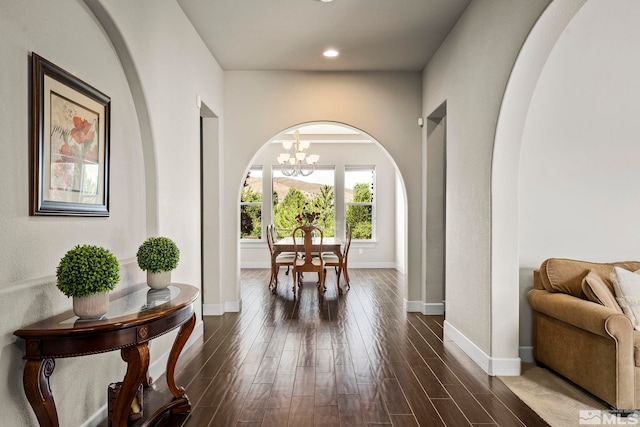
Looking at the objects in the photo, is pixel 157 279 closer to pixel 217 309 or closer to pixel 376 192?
pixel 217 309

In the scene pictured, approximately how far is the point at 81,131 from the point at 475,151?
9.23ft

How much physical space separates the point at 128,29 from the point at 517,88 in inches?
102

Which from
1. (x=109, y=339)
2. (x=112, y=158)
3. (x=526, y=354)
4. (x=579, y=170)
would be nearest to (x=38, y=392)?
(x=109, y=339)

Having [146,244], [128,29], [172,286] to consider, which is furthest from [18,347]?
[128,29]

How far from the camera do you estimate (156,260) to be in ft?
7.74

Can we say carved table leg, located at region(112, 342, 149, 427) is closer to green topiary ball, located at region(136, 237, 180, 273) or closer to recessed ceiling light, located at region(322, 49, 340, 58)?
green topiary ball, located at region(136, 237, 180, 273)

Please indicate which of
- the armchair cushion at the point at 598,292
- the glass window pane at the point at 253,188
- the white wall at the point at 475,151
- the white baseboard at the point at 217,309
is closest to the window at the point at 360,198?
the glass window pane at the point at 253,188

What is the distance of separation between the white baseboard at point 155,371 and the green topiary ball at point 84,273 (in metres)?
0.94

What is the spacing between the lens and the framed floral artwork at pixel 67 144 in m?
1.85

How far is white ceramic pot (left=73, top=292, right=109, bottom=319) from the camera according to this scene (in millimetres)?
1757

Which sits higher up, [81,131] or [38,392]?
[81,131]

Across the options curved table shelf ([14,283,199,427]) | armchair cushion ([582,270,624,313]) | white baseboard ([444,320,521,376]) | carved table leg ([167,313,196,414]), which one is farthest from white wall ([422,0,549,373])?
curved table shelf ([14,283,199,427])

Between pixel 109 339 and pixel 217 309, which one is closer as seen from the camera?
pixel 109 339

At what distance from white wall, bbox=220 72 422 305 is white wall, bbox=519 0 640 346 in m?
1.89
